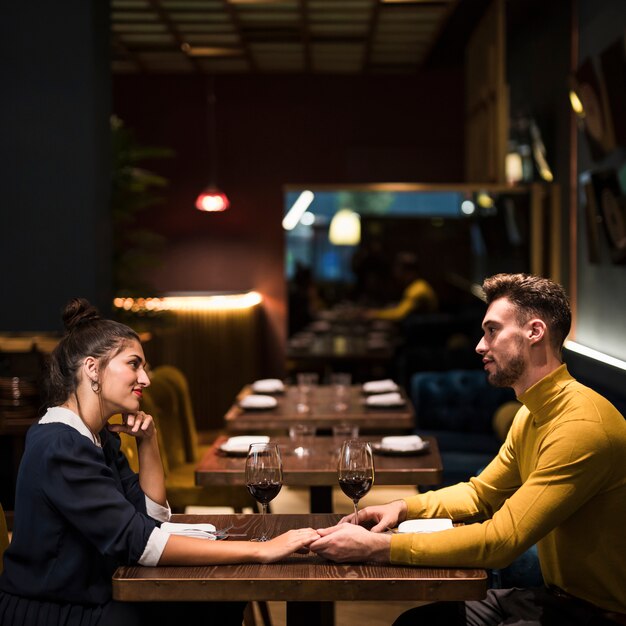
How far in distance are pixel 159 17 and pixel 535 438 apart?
6.23 m

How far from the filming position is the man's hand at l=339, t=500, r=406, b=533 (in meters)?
2.57

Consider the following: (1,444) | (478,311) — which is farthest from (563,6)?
(1,444)

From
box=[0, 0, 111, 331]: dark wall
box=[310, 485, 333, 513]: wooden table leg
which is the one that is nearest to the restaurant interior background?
box=[0, 0, 111, 331]: dark wall

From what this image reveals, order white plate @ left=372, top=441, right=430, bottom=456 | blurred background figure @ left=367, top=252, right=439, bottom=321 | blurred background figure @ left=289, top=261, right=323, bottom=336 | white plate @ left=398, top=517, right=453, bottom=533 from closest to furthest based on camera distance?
white plate @ left=398, top=517, right=453, bottom=533
white plate @ left=372, top=441, right=430, bottom=456
blurred background figure @ left=367, top=252, right=439, bottom=321
blurred background figure @ left=289, top=261, right=323, bottom=336

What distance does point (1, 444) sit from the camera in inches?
205

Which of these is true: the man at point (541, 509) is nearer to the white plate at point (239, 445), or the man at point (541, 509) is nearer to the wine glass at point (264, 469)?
the wine glass at point (264, 469)

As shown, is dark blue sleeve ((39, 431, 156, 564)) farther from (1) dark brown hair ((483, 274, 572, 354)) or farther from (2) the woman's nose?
(1) dark brown hair ((483, 274, 572, 354))

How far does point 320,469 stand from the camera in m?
3.54

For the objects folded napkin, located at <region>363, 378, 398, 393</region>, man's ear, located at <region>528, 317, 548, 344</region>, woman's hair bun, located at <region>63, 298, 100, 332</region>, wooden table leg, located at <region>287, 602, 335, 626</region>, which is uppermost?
woman's hair bun, located at <region>63, 298, 100, 332</region>

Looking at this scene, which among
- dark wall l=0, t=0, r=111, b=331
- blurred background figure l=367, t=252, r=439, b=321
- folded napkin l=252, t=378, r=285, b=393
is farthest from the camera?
blurred background figure l=367, t=252, r=439, b=321

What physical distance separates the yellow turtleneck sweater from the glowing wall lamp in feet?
19.9

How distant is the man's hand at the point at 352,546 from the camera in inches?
88.7

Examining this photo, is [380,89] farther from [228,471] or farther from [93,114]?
[228,471]

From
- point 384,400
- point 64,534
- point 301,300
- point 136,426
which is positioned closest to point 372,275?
point 301,300
